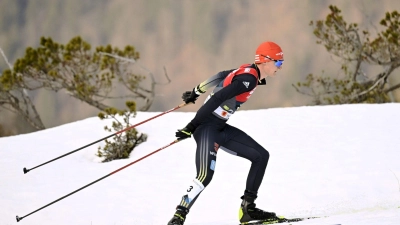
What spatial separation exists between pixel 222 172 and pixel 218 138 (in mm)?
4816

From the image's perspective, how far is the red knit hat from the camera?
514 centimetres

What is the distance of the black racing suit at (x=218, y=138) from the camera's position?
4904mm

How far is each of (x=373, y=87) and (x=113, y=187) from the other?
1310 cm

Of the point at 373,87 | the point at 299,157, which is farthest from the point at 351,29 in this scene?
the point at 299,157

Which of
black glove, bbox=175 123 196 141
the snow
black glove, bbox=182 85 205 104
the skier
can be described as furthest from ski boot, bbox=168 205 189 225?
the snow

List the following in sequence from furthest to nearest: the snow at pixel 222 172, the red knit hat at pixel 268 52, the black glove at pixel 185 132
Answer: the snow at pixel 222 172 → the red knit hat at pixel 268 52 → the black glove at pixel 185 132

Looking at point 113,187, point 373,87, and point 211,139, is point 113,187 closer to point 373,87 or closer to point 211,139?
point 211,139

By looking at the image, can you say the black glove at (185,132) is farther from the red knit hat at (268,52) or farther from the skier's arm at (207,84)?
the red knit hat at (268,52)

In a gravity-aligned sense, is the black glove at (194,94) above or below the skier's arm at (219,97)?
above

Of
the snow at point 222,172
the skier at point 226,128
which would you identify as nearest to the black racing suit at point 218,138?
the skier at point 226,128

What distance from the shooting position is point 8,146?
12.6 metres

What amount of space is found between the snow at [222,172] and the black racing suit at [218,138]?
5.13 ft

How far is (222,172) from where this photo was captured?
9.85 m

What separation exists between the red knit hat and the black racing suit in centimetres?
9
